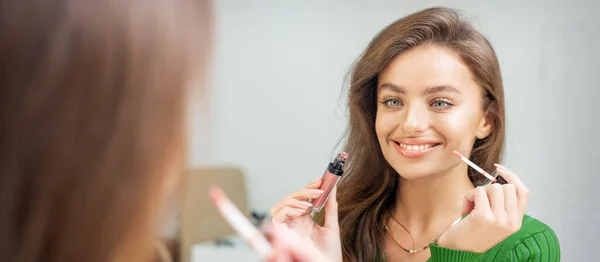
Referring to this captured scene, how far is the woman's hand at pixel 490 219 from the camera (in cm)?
70

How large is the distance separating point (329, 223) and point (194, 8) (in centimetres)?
57

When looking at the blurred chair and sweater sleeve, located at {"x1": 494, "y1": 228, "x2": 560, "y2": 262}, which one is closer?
sweater sleeve, located at {"x1": 494, "y1": 228, "x2": 560, "y2": 262}

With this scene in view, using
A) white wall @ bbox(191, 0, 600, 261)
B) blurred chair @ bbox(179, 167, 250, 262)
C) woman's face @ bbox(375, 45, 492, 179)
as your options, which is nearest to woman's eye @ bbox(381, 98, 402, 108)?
woman's face @ bbox(375, 45, 492, 179)

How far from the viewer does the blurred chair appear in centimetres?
Result: 187

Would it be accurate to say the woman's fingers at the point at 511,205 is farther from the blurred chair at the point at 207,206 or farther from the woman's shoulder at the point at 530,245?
the blurred chair at the point at 207,206

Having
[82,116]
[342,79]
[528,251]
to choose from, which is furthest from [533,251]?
[342,79]

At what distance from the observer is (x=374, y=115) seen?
0.89 metres

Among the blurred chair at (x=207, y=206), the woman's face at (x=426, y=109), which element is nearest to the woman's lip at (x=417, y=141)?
the woman's face at (x=426, y=109)

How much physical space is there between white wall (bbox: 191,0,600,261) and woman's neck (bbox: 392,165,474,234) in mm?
489

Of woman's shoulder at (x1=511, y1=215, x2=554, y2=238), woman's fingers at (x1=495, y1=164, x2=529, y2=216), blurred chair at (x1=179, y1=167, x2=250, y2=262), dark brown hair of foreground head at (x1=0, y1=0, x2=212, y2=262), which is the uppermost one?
dark brown hair of foreground head at (x1=0, y1=0, x2=212, y2=262)

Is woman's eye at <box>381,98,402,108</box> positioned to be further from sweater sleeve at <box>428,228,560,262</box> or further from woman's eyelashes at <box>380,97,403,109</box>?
sweater sleeve at <box>428,228,560,262</box>

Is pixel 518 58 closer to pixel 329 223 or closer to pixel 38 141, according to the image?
pixel 329 223

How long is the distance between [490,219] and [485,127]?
0.20 metres

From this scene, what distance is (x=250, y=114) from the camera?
6.32 ft
